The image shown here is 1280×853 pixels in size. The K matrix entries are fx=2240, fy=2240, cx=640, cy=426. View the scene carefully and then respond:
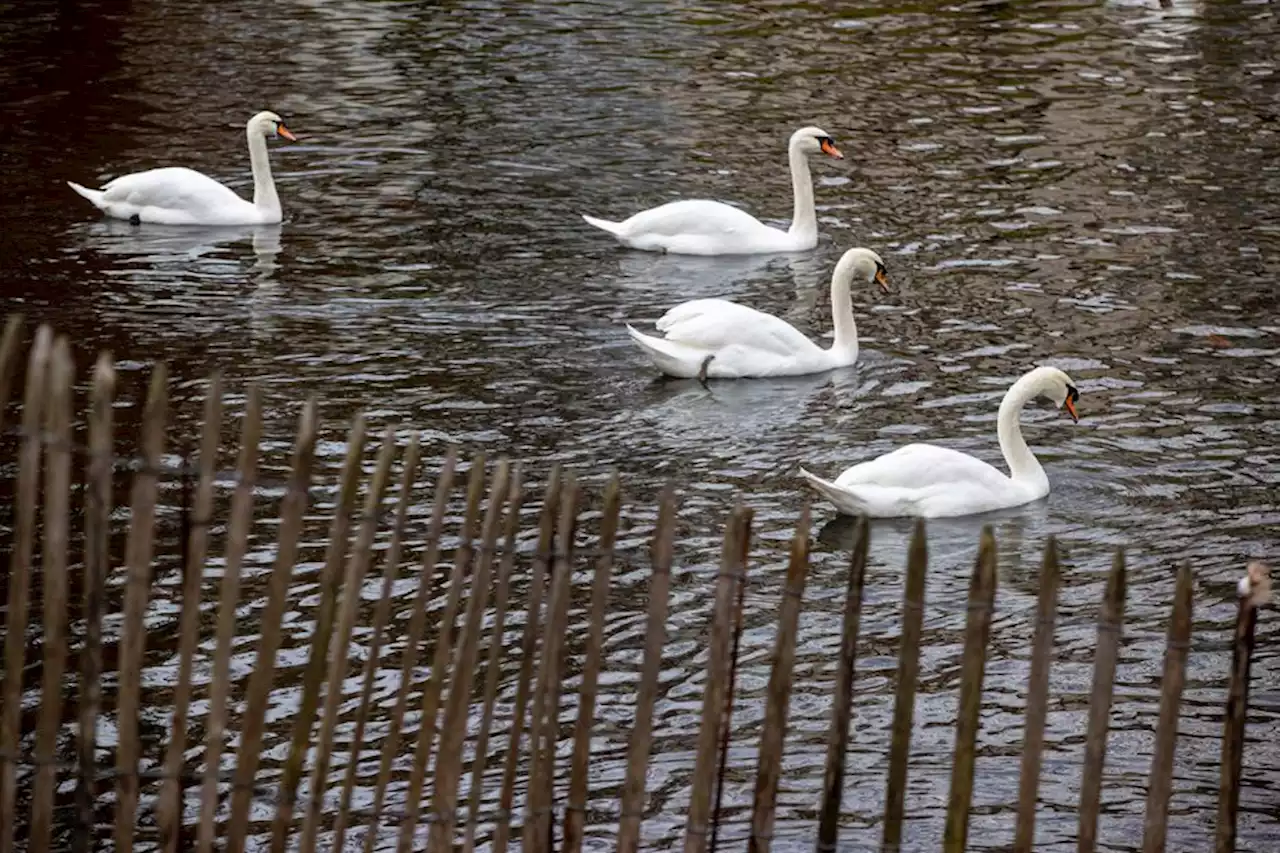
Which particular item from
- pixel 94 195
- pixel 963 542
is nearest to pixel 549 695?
pixel 963 542

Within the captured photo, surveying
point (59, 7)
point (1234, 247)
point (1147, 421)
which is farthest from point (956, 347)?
point (59, 7)

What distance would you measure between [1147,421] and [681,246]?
16.2 ft

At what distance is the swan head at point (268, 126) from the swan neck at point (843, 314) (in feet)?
18.7

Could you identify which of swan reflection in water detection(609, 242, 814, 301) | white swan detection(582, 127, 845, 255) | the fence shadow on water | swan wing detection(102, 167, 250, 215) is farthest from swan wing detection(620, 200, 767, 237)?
the fence shadow on water

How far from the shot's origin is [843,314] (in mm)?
13727

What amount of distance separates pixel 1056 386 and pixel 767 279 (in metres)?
4.73

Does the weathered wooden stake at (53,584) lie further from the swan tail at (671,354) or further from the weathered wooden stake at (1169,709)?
the swan tail at (671,354)

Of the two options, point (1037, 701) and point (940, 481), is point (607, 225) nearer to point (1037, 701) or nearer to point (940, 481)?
point (940, 481)

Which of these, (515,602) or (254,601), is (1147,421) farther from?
(254,601)

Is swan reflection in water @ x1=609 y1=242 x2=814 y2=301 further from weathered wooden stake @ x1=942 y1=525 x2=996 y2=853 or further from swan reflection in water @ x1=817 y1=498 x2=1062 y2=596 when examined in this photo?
weathered wooden stake @ x1=942 y1=525 x2=996 y2=853

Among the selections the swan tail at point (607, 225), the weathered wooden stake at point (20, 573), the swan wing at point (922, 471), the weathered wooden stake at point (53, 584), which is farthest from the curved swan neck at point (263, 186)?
the weathered wooden stake at point (53, 584)

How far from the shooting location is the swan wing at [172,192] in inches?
671

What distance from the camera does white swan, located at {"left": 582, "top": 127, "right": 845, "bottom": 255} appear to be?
Answer: 636 inches

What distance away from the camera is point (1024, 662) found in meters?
8.98
